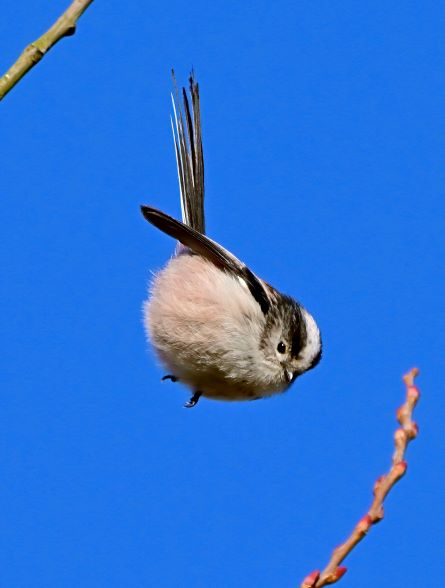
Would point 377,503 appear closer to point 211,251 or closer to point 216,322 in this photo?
point 216,322

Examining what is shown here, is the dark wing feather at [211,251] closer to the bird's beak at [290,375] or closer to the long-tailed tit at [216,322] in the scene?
the long-tailed tit at [216,322]

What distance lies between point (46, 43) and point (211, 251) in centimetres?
215

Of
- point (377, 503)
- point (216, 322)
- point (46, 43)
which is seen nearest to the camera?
point (377, 503)

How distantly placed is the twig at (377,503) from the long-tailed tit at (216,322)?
221 centimetres

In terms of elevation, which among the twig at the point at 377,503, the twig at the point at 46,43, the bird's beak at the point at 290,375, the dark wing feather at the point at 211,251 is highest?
the dark wing feather at the point at 211,251

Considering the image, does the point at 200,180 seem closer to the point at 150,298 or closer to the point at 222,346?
the point at 150,298

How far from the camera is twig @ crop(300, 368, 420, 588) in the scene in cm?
165

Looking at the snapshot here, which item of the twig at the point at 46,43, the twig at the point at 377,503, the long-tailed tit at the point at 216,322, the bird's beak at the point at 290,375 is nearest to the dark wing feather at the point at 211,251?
the long-tailed tit at the point at 216,322

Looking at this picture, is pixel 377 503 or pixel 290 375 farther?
pixel 290 375

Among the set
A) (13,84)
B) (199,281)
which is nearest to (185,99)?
(199,281)

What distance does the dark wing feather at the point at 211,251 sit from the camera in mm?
4094

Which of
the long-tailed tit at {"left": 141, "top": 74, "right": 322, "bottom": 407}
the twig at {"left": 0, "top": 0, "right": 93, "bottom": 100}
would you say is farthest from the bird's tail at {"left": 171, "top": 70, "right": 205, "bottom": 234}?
the twig at {"left": 0, "top": 0, "right": 93, "bottom": 100}

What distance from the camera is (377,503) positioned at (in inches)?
67.0

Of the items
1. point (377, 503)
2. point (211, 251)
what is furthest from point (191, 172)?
point (377, 503)
